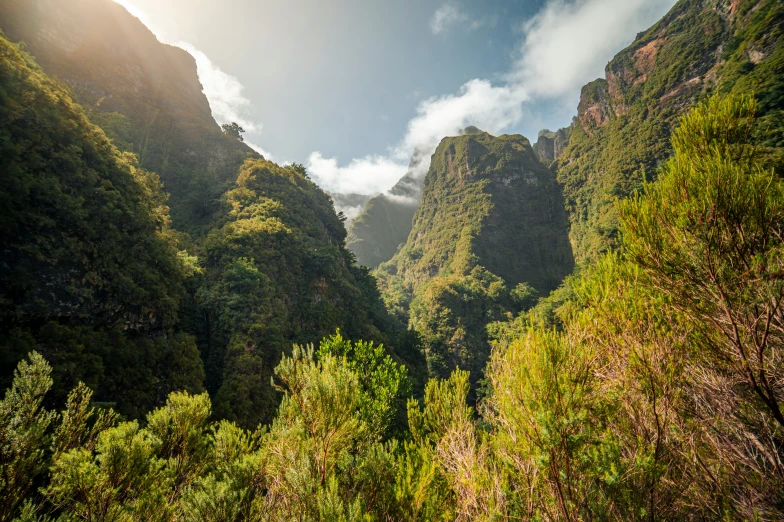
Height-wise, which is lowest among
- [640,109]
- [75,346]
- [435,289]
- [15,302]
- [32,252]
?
[435,289]

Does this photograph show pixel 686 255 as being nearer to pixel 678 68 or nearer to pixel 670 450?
pixel 670 450

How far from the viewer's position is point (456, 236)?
87.5m

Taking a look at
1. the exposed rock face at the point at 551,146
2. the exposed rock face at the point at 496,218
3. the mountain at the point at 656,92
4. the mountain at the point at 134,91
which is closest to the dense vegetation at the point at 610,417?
the mountain at the point at 656,92

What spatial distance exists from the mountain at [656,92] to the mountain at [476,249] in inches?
331

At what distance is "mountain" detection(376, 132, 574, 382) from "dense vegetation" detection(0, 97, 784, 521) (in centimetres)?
4254

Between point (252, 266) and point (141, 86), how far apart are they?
139 feet

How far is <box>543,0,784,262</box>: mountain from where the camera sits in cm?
3391

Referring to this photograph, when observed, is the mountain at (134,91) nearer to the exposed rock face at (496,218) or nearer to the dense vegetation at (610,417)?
the dense vegetation at (610,417)

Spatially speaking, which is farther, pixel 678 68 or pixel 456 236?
pixel 456 236

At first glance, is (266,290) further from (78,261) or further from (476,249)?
(476,249)

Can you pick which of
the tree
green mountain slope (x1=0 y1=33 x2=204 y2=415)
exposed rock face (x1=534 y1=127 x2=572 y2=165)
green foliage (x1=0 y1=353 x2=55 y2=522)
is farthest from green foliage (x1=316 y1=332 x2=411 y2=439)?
exposed rock face (x1=534 y1=127 x2=572 y2=165)

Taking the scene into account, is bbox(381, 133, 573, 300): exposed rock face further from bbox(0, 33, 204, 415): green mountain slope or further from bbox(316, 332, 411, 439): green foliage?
bbox(0, 33, 204, 415): green mountain slope

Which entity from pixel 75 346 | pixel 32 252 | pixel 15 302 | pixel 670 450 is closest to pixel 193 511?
pixel 670 450

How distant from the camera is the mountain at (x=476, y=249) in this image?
54.9 metres
